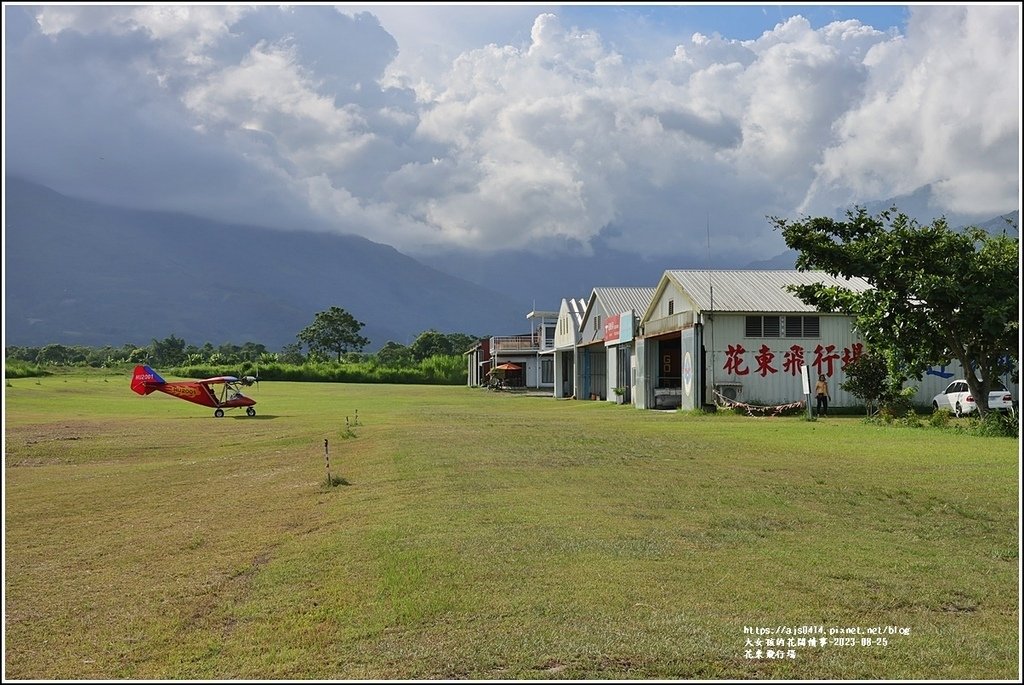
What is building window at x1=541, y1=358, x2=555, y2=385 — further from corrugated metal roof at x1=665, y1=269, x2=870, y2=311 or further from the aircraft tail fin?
the aircraft tail fin

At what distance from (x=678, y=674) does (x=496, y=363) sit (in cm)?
7278

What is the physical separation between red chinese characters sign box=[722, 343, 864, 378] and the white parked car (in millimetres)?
2876

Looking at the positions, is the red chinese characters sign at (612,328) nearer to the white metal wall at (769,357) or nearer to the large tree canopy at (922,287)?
the white metal wall at (769,357)

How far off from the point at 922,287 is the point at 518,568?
616 inches

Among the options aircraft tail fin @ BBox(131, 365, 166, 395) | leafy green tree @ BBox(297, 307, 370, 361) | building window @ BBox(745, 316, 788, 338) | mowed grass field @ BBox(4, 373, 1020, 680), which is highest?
leafy green tree @ BBox(297, 307, 370, 361)

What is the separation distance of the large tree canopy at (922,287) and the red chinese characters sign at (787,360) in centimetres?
915

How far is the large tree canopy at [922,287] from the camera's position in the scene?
1998 cm

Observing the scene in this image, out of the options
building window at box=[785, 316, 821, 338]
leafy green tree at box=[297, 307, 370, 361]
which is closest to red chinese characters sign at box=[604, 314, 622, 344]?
building window at box=[785, 316, 821, 338]

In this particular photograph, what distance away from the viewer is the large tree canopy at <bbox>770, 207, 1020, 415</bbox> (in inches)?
787

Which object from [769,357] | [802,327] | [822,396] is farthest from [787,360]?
[822,396]

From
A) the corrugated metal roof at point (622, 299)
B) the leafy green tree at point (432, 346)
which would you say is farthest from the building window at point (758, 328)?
the leafy green tree at point (432, 346)

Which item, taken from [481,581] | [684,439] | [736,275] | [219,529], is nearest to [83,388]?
[736,275]

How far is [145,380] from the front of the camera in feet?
118

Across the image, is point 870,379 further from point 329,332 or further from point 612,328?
point 329,332
